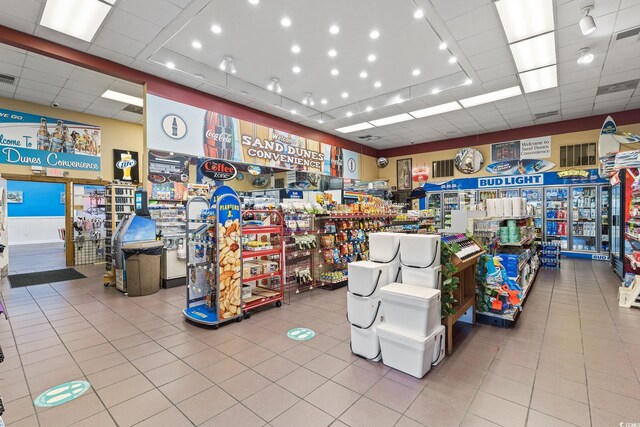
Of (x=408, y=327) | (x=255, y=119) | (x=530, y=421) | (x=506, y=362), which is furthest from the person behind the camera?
(x=255, y=119)

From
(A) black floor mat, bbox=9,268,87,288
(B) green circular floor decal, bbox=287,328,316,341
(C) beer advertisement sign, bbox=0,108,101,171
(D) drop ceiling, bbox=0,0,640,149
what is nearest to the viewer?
(B) green circular floor decal, bbox=287,328,316,341

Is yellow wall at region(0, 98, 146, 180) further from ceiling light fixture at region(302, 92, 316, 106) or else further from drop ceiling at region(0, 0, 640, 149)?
ceiling light fixture at region(302, 92, 316, 106)

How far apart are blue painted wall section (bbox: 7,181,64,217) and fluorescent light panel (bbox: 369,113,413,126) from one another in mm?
13186

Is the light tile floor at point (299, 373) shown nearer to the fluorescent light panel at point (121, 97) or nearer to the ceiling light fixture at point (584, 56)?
→ the ceiling light fixture at point (584, 56)

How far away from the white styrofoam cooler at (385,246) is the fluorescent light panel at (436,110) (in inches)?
228

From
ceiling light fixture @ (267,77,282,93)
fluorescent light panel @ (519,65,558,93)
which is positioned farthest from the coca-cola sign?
fluorescent light panel @ (519,65,558,93)

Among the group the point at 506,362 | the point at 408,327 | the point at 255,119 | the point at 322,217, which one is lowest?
the point at 506,362

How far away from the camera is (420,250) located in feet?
9.64

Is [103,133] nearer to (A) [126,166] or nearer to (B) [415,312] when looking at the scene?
(A) [126,166]

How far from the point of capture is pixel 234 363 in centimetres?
290

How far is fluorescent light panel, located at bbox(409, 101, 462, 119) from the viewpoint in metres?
7.61

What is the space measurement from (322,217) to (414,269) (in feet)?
9.04

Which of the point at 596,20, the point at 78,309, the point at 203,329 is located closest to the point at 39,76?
the point at 78,309

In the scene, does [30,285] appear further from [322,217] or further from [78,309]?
[322,217]
